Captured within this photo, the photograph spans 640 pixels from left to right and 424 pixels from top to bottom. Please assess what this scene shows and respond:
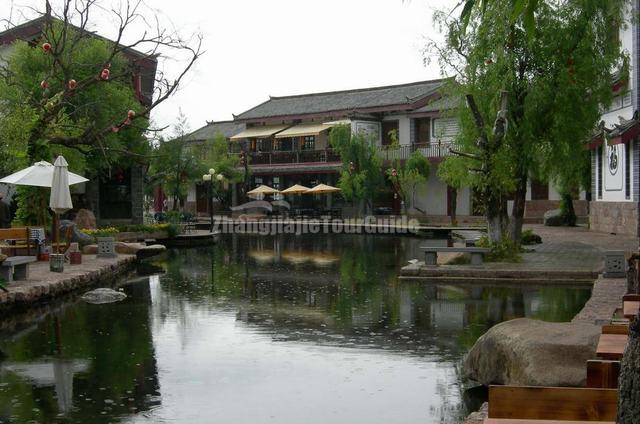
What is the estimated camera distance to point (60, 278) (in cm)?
1425

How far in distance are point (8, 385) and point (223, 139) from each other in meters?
42.0

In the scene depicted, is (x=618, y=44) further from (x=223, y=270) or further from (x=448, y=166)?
(x=223, y=270)

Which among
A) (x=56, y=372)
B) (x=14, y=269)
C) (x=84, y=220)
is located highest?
(x=84, y=220)

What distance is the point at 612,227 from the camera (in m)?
27.0

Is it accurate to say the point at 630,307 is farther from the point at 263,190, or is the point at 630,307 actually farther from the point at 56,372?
the point at 263,190

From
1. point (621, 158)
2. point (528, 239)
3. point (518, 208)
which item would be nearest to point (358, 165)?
point (621, 158)

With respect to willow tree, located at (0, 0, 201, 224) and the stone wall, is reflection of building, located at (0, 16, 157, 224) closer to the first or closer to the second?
willow tree, located at (0, 0, 201, 224)

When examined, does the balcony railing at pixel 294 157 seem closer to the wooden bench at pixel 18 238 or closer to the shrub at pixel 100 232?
the shrub at pixel 100 232

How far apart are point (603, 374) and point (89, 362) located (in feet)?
19.6

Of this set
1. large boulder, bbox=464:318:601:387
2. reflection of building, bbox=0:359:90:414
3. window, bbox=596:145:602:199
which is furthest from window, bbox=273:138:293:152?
large boulder, bbox=464:318:601:387

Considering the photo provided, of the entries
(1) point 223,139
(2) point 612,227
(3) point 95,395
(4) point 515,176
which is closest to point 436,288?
(4) point 515,176

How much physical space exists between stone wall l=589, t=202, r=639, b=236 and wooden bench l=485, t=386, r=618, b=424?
67.0 ft

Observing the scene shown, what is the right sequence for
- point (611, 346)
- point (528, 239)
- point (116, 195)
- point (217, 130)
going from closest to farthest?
point (611, 346)
point (528, 239)
point (116, 195)
point (217, 130)

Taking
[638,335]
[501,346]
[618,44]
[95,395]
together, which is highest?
[618,44]
